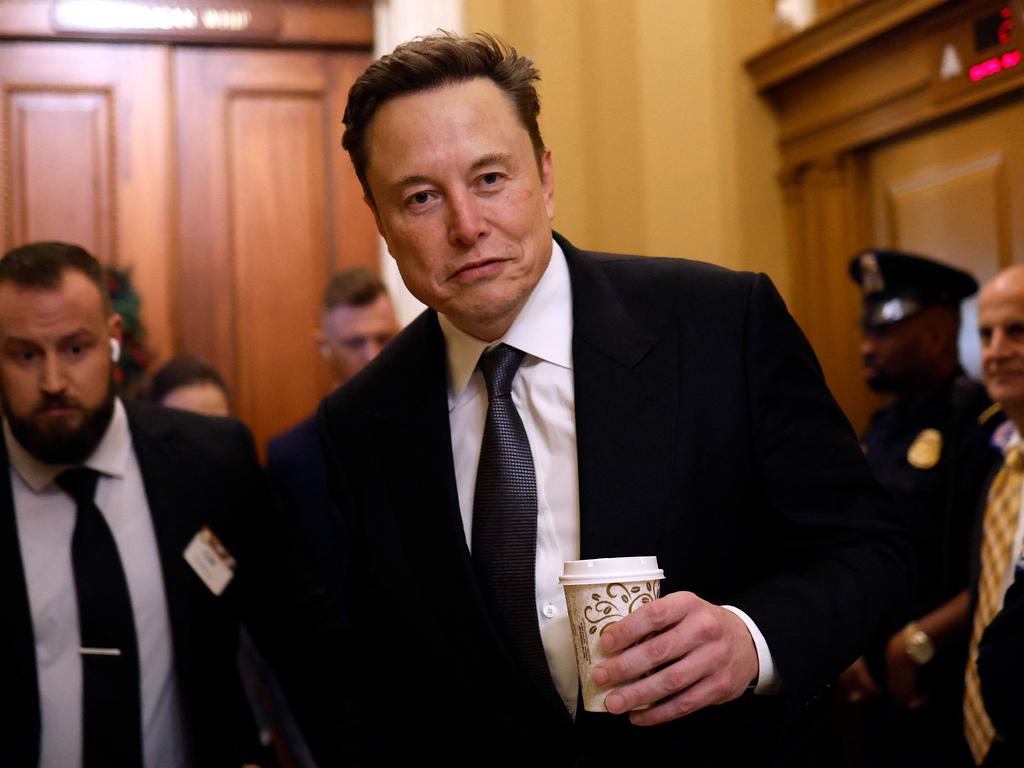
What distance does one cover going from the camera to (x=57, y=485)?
2205 millimetres

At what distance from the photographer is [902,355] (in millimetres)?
3439

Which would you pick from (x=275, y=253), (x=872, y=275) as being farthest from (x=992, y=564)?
(x=275, y=253)

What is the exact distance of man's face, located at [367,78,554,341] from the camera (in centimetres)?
147

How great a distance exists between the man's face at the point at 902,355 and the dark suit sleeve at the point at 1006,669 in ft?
5.22

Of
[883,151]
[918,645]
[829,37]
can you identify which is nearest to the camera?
[918,645]

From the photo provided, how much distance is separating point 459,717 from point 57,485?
42.0 inches

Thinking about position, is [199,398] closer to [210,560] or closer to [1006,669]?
[210,560]

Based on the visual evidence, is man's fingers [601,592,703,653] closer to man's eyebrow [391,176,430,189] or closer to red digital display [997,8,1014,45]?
man's eyebrow [391,176,430,189]

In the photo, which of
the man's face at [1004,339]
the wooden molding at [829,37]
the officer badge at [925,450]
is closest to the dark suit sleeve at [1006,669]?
the man's face at [1004,339]

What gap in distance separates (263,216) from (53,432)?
296cm

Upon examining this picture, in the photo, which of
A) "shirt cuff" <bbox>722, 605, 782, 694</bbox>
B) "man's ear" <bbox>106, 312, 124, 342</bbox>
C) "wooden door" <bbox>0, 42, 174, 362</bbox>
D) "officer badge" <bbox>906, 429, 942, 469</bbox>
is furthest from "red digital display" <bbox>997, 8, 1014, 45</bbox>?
"wooden door" <bbox>0, 42, 174, 362</bbox>

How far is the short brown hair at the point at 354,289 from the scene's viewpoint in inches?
135

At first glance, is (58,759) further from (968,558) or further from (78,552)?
(968,558)

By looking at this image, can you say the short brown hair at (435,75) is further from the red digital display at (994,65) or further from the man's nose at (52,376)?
the red digital display at (994,65)
